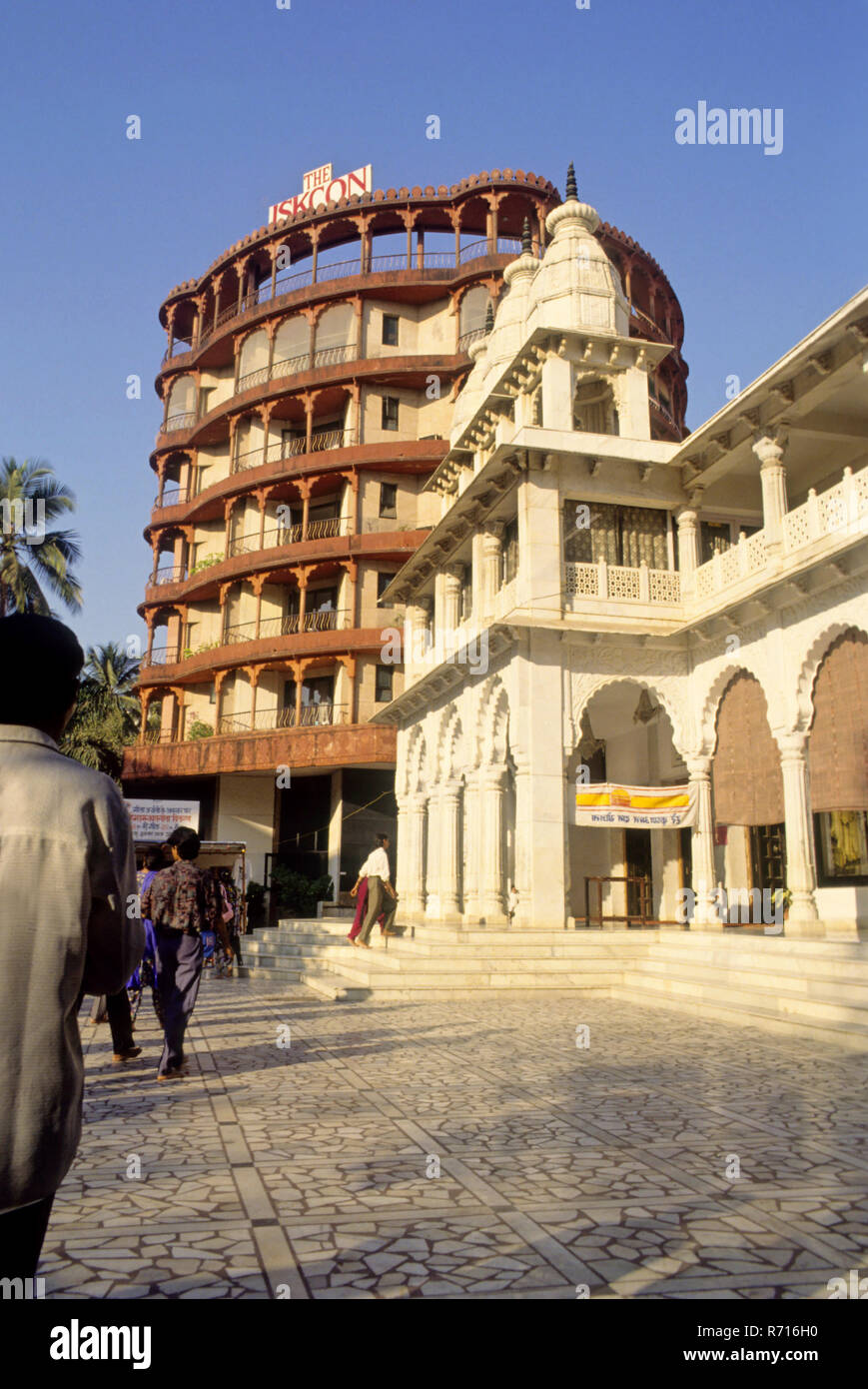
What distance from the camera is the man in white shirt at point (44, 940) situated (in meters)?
1.90

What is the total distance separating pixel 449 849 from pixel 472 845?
182 cm

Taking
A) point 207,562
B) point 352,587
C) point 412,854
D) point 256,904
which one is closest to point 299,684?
point 352,587

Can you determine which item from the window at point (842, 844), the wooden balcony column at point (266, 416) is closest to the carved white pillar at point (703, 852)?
the window at point (842, 844)

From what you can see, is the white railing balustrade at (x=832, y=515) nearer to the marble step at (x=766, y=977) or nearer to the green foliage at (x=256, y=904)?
the marble step at (x=766, y=977)

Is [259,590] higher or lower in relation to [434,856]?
higher

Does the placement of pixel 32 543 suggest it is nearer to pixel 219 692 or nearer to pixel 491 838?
pixel 219 692

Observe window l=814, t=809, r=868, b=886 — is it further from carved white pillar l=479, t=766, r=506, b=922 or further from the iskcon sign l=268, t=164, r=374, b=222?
the iskcon sign l=268, t=164, r=374, b=222

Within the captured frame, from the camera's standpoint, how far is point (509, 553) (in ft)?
61.2

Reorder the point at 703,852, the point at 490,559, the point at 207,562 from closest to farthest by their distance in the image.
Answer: the point at 703,852 < the point at 490,559 < the point at 207,562

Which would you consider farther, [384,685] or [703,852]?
[384,685]

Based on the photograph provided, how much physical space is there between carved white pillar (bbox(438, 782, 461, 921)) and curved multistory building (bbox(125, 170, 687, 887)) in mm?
9092

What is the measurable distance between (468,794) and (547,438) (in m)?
6.97

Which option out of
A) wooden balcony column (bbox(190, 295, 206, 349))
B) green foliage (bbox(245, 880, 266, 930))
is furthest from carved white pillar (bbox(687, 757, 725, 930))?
wooden balcony column (bbox(190, 295, 206, 349))

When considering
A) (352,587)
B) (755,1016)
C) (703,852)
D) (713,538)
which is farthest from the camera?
(352,587)
